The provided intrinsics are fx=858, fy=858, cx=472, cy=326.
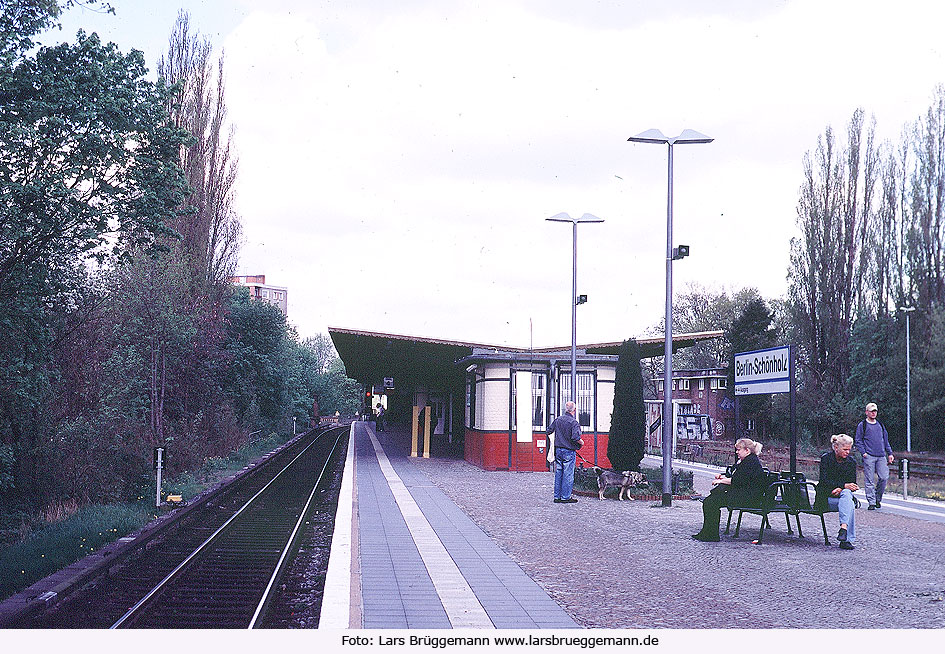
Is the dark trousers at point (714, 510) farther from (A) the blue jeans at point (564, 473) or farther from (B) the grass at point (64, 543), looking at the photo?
(B) the grass at point (64, 543)

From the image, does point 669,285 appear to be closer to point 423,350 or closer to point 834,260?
point 423,350

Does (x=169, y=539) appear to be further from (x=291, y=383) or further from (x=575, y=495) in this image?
(x=291, y=383)

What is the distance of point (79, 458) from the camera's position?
59.6 ft

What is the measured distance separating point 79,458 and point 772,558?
14500mm

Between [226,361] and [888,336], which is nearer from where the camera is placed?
[226,361]

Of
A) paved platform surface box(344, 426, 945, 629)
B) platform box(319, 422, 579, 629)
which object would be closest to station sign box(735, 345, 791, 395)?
paved platform surface box(344, 426, 945, 629)

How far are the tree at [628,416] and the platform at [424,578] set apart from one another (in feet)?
14.4

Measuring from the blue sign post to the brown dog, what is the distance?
251cm

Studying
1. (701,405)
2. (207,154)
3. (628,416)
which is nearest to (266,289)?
(701,405)

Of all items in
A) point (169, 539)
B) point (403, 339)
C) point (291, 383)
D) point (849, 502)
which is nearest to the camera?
point (849, 502)

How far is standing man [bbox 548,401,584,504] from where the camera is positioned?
14898mm

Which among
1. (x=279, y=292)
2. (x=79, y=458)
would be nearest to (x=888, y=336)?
(x=79, y=458)

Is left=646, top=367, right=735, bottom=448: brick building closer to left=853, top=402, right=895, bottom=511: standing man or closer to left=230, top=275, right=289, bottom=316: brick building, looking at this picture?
left=853, top=402, right=895, bottom=511: standing man

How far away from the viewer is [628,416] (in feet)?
56.9
